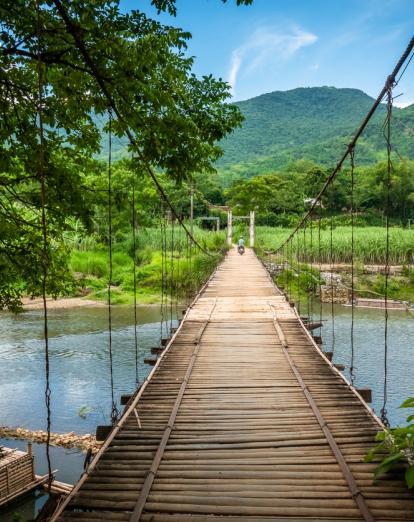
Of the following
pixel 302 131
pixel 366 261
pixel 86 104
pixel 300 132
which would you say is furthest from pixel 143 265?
pixel 302 131

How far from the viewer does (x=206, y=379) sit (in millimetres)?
3859

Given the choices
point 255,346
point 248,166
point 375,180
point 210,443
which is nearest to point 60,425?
point 255,346

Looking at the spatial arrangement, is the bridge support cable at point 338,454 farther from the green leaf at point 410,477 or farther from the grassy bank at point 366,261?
the grassy bank at point 366,261

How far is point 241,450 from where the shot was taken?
260 cm

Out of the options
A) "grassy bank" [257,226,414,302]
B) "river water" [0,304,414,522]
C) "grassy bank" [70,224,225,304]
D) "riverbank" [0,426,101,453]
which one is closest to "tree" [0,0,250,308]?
"riverbank" [0,426,101,453]

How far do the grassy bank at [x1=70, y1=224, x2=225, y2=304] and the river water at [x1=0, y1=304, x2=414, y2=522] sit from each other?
179cm

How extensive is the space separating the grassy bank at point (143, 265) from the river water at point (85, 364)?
1.79 m

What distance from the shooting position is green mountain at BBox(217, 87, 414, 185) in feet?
131

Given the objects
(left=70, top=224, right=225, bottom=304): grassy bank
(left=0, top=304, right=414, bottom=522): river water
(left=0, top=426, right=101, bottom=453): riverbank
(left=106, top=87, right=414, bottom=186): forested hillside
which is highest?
(left=106, top=87, right=414, bottom=186): forested hillside

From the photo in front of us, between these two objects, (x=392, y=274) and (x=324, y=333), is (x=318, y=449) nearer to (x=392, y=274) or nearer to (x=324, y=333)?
(x=324, y=333)

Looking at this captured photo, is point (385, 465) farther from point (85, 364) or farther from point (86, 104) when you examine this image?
point (85, 364)

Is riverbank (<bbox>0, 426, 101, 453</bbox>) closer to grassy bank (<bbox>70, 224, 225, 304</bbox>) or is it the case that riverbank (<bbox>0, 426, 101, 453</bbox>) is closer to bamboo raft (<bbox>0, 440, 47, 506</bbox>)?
bamboo raft (<bbox>0, 440, 47, 506</bbox>)

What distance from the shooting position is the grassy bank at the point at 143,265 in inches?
624

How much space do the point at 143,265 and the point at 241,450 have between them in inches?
667
